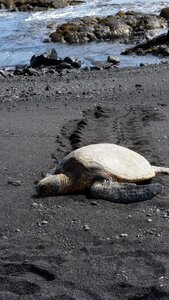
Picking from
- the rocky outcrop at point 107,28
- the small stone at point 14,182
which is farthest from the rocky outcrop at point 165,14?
the small stone at point 14,182

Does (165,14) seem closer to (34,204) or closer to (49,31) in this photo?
(49,31)

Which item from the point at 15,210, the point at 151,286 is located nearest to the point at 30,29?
the point at 15,210

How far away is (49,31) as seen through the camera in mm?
24859

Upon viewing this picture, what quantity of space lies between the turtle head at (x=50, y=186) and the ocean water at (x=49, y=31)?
416 inches

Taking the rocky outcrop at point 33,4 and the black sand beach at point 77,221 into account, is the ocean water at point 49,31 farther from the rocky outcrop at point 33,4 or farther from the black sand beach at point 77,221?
the black sand beach at point 77,221

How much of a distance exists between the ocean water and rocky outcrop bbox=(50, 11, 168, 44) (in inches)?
28.0

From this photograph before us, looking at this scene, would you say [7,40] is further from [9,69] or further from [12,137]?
[12,137]

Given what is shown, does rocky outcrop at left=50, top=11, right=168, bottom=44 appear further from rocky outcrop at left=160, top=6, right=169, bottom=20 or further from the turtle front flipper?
the turtle front flipper

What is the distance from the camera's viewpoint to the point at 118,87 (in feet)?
37.9

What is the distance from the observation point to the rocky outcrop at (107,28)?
22156mm

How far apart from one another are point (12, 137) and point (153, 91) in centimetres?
356

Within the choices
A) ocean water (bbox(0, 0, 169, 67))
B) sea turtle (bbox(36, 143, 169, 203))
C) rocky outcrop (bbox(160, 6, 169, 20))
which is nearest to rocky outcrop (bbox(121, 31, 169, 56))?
ocean water (bbox(0, 0, 169, 67))

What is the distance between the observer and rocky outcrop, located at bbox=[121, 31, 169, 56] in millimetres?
17692

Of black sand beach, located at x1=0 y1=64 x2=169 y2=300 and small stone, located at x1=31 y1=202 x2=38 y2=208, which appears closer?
black sand beach, located at x1=0 y1=64 x2=169 y2=300
